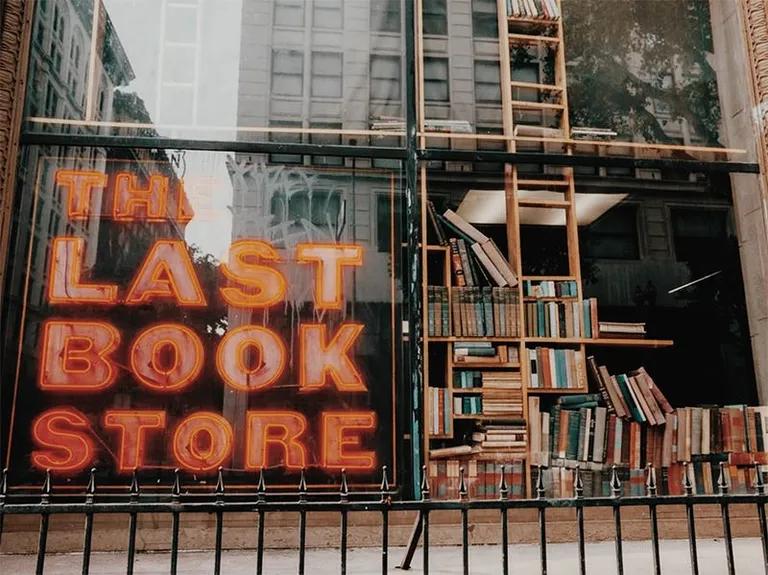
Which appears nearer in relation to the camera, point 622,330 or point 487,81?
point 622,330

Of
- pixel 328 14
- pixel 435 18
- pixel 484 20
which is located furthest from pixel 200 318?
pixel 484 20

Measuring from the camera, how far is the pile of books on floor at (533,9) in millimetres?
7090

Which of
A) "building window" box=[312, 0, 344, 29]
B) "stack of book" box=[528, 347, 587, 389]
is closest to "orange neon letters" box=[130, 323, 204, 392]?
"stack of book" box=[528, 347, 587, 389]

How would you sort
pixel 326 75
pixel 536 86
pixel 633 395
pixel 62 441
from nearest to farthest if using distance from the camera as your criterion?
pixel 62 441, pixel 633 395, pixel 326 75, pixel 536 86

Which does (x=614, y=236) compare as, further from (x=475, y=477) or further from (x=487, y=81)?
(x=475, y=477)

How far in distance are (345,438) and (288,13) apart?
4.16 metres

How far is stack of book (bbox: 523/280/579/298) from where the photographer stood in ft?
21.4

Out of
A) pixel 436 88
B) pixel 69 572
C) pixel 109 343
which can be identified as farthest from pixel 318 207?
pixel 69 572

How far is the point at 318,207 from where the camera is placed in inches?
251

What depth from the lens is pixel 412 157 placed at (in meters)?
6.54

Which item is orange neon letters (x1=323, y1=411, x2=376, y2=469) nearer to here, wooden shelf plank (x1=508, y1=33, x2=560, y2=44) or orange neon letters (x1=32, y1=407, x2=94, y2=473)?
orange neon letters (x1=32, y1=407, x2=94, y2=473)

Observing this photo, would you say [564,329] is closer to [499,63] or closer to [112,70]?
[499,63]

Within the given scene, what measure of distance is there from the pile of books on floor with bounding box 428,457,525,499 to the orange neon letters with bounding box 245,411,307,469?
3.85 feet

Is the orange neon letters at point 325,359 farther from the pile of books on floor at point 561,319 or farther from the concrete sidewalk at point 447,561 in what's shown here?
the pile of books on floor at point 561,319
